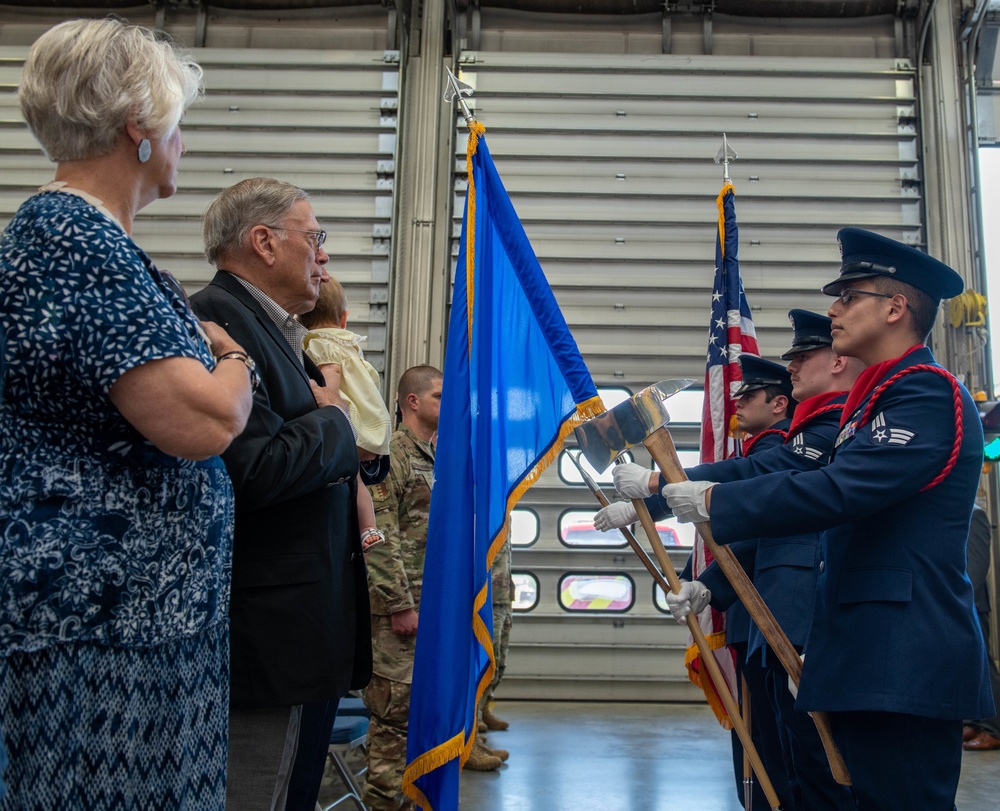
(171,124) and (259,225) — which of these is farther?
(259,225)

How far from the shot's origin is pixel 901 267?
2.48m

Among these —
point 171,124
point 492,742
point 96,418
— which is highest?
point 171,124

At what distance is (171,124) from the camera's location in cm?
151

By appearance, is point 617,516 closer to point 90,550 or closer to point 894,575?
point 894,575

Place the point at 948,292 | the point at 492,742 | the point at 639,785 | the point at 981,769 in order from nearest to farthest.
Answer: the point at 948,292 → the point at 639,785 → the point at 981,769 → the point at 492,742

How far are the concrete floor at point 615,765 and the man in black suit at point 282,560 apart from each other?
2.61 m

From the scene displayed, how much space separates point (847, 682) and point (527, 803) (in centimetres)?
262

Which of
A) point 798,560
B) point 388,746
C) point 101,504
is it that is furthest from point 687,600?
point 101,504

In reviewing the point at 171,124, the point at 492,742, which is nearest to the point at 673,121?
the point at 492,742

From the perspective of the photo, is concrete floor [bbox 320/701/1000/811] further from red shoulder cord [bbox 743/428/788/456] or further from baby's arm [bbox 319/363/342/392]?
baby's arm [bbox 319/363/342/392]

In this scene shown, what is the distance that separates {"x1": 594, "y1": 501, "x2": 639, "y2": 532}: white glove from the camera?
3172mm

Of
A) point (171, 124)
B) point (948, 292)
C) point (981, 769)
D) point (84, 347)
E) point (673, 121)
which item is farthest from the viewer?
point (673, 121)

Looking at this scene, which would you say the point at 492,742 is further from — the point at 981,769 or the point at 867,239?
the point at 867,239

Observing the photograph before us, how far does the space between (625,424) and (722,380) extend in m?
2.15
